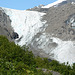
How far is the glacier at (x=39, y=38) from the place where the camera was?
26186mm

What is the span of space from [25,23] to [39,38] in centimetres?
898

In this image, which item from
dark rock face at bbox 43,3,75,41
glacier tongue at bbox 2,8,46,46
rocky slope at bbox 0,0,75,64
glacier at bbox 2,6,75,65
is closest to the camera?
glacier at bbox 2,6,75,65

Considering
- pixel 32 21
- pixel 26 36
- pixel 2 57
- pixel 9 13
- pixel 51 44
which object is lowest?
pixel 2 57

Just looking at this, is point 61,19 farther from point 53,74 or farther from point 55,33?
point 53,74

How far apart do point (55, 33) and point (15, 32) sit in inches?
390

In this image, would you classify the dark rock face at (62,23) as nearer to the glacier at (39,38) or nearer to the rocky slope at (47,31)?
the rocky slope at (47,31)

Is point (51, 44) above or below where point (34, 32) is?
below

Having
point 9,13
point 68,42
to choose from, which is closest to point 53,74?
point 68,42

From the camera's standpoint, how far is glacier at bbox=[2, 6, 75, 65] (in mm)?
26186

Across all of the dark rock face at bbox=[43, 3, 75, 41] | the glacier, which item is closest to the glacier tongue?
the glacier

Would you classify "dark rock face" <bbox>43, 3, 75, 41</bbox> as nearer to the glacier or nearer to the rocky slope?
the rocky slope

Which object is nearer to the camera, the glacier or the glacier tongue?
the glacier

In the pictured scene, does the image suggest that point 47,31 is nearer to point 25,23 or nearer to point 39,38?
point 39,38

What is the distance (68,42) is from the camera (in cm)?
2967
